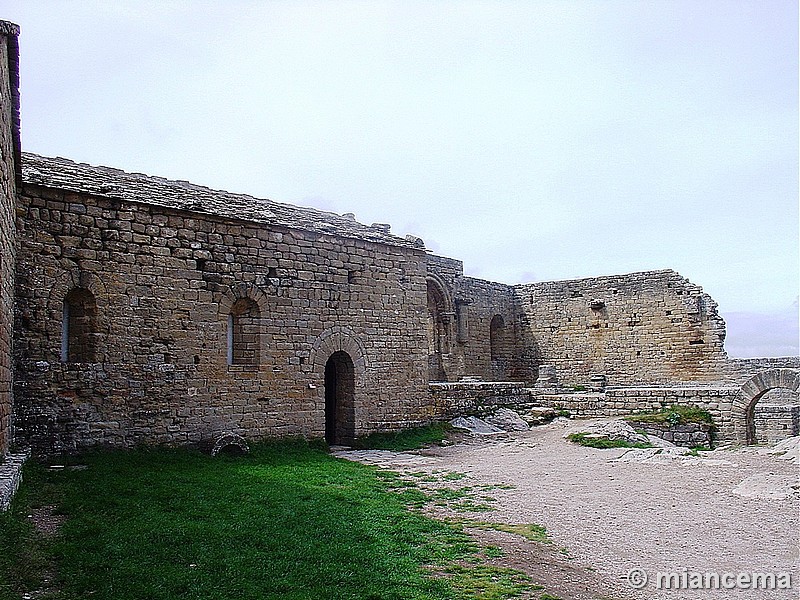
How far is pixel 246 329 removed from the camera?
13352 mm

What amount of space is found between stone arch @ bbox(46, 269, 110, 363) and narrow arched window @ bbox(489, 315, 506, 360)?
679 inches

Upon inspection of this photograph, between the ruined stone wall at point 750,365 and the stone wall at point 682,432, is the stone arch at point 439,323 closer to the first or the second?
the stone wall at point 682,432

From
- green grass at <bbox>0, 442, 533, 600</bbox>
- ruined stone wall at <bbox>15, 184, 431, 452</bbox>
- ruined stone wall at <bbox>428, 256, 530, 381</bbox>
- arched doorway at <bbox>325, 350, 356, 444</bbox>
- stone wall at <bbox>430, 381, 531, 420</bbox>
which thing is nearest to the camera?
green grass at <bbox>0, 442, 533, 600</bbox>

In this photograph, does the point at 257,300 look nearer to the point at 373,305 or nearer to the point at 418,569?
the point at 373,305

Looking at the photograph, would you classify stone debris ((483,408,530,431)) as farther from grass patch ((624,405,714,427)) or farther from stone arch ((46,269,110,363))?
stone arch ((46,269,110,363))

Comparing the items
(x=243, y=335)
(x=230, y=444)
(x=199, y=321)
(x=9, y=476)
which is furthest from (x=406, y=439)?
(x=9, y=476)

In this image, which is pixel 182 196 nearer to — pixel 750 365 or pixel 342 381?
pixel 342 381

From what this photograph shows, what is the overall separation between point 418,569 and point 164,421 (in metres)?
7.10

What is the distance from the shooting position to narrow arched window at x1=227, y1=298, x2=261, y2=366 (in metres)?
13.3

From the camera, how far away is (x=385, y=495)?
946 cm

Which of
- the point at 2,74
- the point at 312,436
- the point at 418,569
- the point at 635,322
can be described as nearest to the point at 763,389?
the point at 635,322

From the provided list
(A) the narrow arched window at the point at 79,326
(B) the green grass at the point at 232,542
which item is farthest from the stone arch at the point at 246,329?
(B) the green grass at the point at 232,542

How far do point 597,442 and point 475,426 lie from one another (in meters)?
3.11

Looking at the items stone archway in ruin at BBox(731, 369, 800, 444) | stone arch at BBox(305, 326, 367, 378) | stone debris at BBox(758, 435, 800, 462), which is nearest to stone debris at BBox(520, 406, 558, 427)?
stone archway in ruin at BBox(731, 369, 800, 444)
